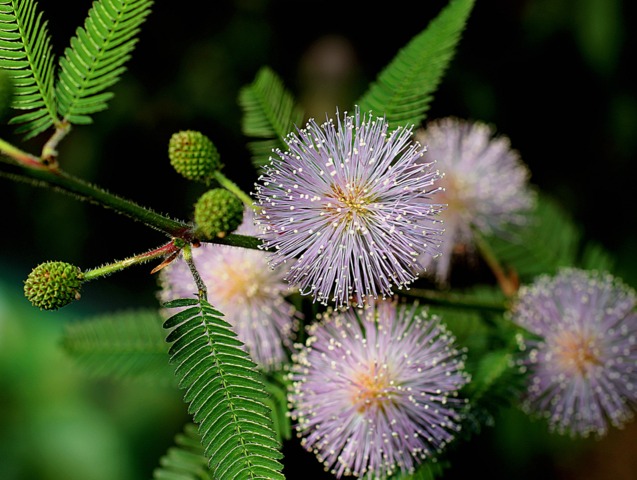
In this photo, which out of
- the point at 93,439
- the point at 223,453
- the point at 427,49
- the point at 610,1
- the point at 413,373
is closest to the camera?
the point at 223,453

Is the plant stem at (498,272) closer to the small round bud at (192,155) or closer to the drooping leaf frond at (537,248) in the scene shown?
the drooping leaf frond at (537,248)

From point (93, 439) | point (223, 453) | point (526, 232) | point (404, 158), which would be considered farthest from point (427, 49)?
point (93, 439)

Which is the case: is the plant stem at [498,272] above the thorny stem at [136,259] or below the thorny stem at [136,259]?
above

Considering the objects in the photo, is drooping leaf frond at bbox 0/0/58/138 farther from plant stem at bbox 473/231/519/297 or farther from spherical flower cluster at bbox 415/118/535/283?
plant stem at bbox 473/231/519/297

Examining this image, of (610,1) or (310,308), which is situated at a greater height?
(610,1)

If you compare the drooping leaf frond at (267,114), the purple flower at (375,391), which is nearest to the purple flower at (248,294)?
the purple flower at (375,391)

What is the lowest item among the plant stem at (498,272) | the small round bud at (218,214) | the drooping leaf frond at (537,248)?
the small round bud at (218,214)

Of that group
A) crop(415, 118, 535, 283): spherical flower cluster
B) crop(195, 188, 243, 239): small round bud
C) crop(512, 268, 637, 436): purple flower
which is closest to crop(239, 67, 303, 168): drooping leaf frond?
crop(415, 118, 535, 283): spherical flower cluster

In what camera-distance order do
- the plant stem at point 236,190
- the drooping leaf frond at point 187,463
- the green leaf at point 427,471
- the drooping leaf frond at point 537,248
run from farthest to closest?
the drooping leaf frond at point 537,248
the drooping leaf frond at point 187,463
the green leaf at point 427,471
the plant stem at point 236,190

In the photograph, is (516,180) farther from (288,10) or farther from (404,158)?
(288,10)
